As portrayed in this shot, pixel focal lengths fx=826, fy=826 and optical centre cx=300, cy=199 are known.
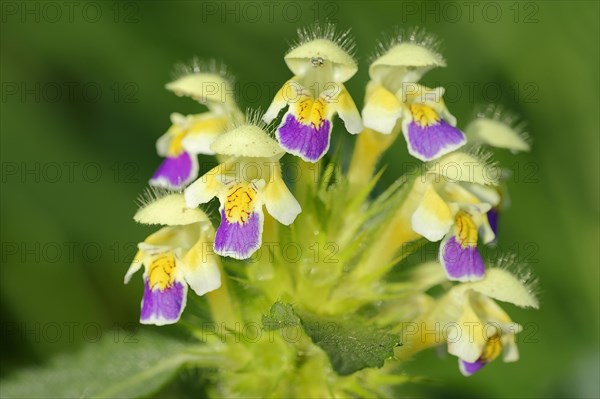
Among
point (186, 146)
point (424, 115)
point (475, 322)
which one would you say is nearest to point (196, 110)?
point (186, 146)

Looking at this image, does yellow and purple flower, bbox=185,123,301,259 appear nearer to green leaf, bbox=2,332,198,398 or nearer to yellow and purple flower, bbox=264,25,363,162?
yellow and purple flower, bbox=264,25,363,162

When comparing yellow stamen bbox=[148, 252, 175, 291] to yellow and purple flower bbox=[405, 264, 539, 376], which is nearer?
yellow stamen bbox=[148, 252, 175, 291]

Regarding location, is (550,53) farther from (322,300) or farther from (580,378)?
(322,300)

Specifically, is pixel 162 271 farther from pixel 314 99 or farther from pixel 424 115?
pixel 424 115

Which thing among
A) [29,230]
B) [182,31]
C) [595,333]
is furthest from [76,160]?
[595,333]

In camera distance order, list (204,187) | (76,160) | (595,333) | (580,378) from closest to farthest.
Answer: (204,187)
(580,378)
(595,333)
(76,160)

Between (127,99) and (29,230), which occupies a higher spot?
(127,99)

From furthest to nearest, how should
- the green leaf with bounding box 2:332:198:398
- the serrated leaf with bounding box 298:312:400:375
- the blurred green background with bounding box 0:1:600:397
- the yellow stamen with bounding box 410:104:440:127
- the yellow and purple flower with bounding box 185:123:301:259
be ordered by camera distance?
the blurred green background with bounding box 0:1:600:397
the green leaf with bounding box 2:332:198:398
the yellow stamen with bounding box 410:104:440:127
the yellow and purple flower with bounding box 185:123:301:259
the serrated leaf with bounding box 298:312:400:375

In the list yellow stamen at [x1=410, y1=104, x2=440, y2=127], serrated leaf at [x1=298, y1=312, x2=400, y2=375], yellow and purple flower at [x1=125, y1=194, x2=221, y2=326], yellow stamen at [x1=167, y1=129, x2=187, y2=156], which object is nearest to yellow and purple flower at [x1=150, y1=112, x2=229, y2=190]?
yellow stamen at [x1=167, y1=129, x2=187, y2=156]
